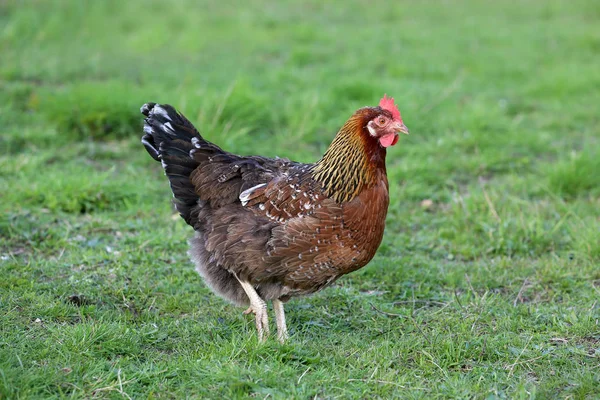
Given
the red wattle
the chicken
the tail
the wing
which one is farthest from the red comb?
the tail

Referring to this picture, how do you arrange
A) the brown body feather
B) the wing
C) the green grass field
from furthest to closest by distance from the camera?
the wing → the brown body feather → the green grass field

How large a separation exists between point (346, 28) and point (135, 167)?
6306 mm

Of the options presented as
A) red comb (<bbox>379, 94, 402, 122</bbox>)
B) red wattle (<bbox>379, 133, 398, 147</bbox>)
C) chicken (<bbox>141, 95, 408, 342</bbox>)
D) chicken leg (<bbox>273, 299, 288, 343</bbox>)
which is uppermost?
red comb (<bbox>379, 94, 402, 122</bbox>)

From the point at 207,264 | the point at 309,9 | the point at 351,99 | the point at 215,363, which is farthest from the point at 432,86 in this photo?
the point at 215,363

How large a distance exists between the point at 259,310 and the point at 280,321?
176 millimetres

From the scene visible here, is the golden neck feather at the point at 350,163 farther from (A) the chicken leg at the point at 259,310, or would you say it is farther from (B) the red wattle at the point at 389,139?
(A) the chicken leg at the point at 259,310

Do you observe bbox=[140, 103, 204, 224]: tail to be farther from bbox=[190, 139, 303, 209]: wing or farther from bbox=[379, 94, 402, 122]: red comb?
bbox=[379, 94, 402, 122]: red comb

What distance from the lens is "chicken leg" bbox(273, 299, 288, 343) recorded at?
4469 mm

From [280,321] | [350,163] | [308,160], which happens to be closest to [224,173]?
[350,163]

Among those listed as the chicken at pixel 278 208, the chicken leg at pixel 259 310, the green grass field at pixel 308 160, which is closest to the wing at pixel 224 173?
the chicken at pixel 278 208

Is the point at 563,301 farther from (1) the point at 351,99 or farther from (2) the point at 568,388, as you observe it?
(1) the point at 351,99

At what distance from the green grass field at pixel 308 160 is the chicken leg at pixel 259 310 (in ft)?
0.52

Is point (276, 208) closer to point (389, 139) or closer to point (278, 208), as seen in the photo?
point (278, 208)

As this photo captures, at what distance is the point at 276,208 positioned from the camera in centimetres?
452
